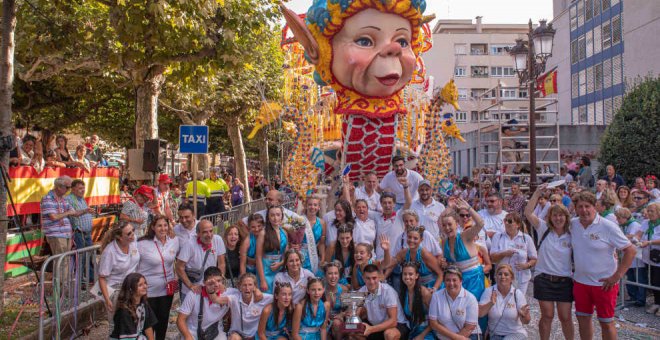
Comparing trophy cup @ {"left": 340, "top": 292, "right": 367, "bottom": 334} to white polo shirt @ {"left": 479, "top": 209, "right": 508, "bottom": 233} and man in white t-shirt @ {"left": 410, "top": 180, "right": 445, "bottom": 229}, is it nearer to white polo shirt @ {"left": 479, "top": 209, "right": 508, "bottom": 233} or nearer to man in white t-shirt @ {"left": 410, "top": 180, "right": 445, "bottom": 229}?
man in white t-shirt @ {"left": 410, "top": 180, "right": 445, "bottom": 229}

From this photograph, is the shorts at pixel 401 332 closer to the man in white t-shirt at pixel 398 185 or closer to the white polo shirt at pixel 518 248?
the white polo shirt at pixel 518 248

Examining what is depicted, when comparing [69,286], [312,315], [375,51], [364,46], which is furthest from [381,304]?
[364,46]

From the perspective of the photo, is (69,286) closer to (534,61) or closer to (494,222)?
(494,222)

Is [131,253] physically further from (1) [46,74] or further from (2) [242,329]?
(1) [46,74]

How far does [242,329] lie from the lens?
17.7ft

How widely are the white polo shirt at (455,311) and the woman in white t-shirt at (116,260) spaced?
2842 mm

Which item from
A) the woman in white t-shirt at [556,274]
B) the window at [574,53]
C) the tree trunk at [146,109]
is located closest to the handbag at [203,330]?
the woman in white t-shirt at [556,274]

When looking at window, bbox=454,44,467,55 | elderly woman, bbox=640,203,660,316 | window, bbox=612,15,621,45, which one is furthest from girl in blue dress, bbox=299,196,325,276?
window, bbox=454,44,467,55

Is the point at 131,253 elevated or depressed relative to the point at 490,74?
depressed

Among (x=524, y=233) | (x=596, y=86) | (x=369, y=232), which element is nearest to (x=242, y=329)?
(x=369, y=232)

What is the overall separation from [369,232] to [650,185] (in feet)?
21.0

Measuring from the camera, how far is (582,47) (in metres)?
33.7

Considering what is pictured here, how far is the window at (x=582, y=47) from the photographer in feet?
109

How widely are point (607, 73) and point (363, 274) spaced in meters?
29.5
